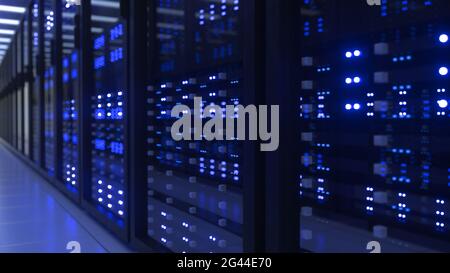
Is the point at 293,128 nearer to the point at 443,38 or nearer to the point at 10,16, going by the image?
the point at 443,38

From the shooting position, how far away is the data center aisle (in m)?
2.47

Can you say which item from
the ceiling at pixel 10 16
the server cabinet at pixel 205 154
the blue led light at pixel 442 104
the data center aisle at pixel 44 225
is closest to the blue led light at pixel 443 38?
the blue led light at pixel 442 104

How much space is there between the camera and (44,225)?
3.00 metres

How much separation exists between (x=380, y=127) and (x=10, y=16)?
26.6 ft

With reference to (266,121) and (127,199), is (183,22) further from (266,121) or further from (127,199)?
(266,121)

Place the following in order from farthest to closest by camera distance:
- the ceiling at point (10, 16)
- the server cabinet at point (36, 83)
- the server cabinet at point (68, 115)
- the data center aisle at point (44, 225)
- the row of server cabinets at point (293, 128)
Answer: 1. the ceiling at point (10, 16)
2. the server cabinet at point (36, 83)
3. the server cabinet at point (68, 115)
4. the data center aisle at point (44, 225)
5. the row of server cabinets at point (293, 128)

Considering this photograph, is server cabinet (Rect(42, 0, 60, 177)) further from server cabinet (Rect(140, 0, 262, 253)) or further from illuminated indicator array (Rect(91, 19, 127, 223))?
server cabinet (Rect(140, 0, 262, 253))

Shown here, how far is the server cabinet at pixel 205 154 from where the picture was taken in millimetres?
1779

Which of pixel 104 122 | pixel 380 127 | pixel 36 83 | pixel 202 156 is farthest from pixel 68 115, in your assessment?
pixel 380 127

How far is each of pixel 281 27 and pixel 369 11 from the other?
1.40 metres

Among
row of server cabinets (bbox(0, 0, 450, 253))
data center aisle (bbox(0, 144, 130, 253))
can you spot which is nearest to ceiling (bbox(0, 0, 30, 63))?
data center aisle (bbox(0, 144, 130, 253))

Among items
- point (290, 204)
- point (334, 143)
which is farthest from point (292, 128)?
point (334, 143)

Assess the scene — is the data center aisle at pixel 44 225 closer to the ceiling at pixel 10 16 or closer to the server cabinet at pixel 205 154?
the server cabinet at pixel 205 154

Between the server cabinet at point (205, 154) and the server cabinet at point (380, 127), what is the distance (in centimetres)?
29
